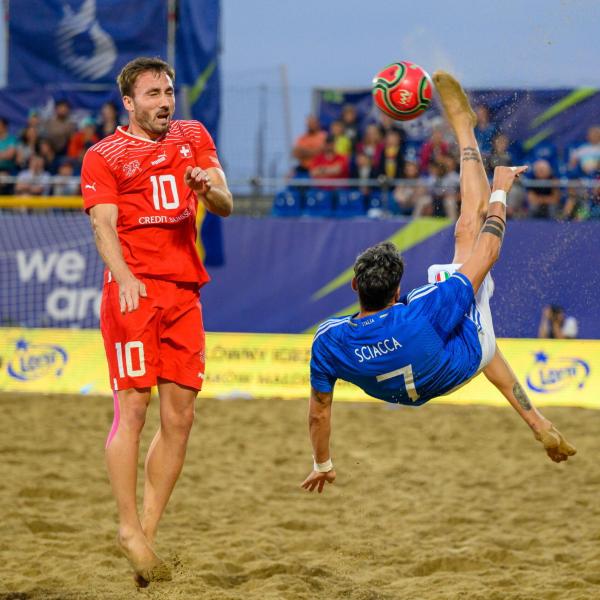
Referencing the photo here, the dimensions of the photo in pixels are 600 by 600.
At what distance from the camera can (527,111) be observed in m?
13.2

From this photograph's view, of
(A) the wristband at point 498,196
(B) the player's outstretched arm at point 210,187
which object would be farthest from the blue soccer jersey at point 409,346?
(B) the player's outstretched arm at point 210,187

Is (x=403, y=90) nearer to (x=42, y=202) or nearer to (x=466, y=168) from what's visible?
(x=466, y=168)

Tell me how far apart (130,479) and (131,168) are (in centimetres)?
143

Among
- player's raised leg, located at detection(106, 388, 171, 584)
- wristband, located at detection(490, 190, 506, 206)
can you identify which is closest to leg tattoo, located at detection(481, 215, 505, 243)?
wristband, located at detection(490, 190, 506, 206)

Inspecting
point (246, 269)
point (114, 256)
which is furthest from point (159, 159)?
point (246, 269)

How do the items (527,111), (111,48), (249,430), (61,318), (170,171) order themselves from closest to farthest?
(170,171) < (249,430) < (61,318) < (527,111) < (111,48)

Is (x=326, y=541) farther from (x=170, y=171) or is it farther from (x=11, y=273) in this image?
(x=11, y=273)

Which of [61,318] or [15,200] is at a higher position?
[15,200]

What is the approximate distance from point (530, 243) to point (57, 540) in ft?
20.3

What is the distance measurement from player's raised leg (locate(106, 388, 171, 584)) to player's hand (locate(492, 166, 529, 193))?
193 cm

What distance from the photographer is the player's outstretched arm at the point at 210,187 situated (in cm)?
484

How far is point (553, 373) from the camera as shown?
36.6 ft

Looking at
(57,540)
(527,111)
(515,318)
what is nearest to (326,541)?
(57,540)

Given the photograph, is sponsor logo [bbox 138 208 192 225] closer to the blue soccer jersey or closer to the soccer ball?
the blue soccer jersey
